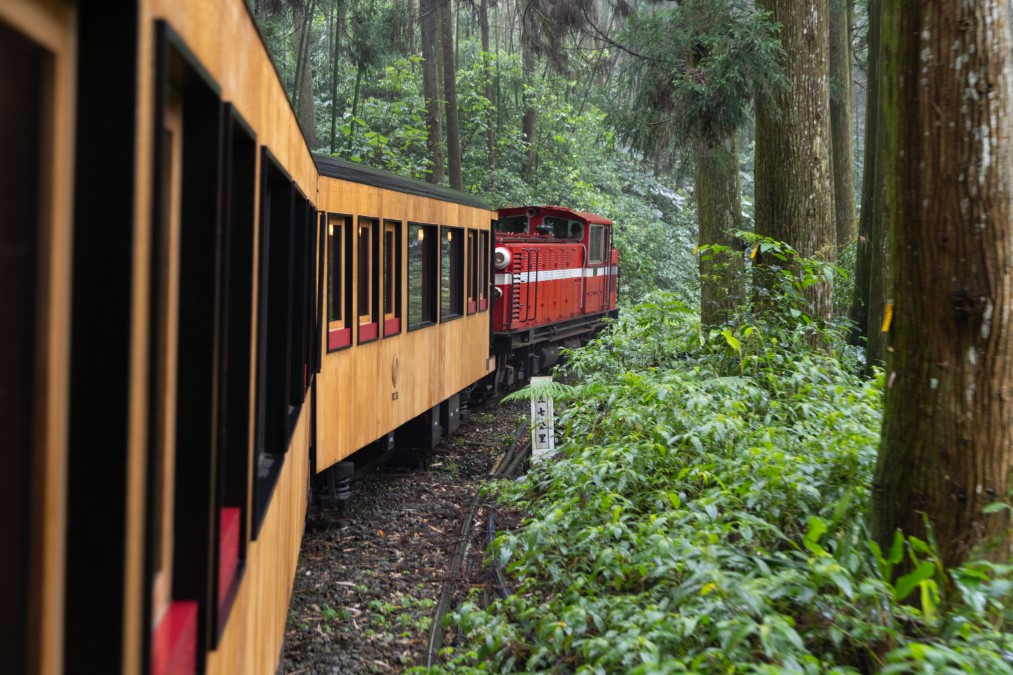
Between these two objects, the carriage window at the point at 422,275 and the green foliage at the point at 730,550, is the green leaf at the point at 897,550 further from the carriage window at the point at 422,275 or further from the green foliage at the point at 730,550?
the carriage window at the point at 422,275

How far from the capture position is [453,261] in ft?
38.1

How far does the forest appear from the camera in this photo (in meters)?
3.94

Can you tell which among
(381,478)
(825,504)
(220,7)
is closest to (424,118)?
(381,478)

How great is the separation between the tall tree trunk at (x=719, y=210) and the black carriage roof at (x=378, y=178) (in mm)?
3055

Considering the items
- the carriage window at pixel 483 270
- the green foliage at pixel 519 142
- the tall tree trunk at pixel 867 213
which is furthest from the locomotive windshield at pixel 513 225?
the tall tree trunk at pixel 867 213

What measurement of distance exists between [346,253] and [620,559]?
3.63 m

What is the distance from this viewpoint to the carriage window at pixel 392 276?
8.90 meters

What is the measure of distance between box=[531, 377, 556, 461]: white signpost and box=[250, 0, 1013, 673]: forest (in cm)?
53

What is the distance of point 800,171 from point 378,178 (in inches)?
162

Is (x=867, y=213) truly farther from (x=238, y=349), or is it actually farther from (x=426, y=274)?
(x=238, y=349)

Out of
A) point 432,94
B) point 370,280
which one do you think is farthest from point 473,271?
point 432,94

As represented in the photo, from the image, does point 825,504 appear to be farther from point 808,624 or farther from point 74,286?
point 74,286

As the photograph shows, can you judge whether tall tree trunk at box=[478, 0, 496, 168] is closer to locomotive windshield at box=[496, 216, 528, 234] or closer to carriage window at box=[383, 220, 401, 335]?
locomotive windshield at box=[496, 216, 528, 234]

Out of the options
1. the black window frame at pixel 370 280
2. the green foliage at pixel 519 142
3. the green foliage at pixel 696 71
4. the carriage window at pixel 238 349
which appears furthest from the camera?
the green foliage at pixel 519 142
